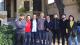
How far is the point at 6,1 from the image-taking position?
28.9m

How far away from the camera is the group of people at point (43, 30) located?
13.7 metres

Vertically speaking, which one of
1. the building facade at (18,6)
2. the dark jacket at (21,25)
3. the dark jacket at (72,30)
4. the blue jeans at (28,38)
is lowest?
the blue jeans at (28,38)

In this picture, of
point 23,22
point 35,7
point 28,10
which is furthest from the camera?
point 35,7

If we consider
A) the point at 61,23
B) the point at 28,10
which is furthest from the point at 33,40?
the point at 28,10

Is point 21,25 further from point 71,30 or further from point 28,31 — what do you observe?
point 71,30

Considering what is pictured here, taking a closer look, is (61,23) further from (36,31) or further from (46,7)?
(46,7)

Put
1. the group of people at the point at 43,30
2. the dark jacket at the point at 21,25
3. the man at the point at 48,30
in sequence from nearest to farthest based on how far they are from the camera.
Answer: the dark jacket at the point at 21,25, the group of people at the point at 43,30, the man at the point at 48,30

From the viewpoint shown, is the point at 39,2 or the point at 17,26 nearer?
the point at 17,26

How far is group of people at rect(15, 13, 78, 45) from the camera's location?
537 inches

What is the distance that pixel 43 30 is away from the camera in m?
13.8

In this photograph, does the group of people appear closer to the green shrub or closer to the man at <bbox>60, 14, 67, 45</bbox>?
the man at <bbox>60, 14, 67, 45</bbox>

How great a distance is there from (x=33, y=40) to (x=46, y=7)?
591 inches

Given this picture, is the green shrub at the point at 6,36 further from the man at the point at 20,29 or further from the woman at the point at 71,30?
the woman at the point at 71,30

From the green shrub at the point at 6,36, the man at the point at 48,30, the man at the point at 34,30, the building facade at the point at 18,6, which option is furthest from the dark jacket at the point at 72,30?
the building facade at the point at 18,6
